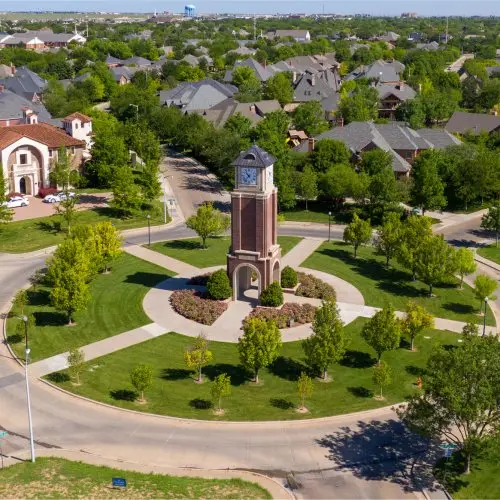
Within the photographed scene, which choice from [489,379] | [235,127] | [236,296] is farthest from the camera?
[235,127]

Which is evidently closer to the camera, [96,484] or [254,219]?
[96,484]

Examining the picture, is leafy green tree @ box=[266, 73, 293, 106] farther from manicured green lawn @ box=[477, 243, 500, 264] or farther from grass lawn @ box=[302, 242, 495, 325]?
manicured green lawn @ box=[477, 243, 500, 264]

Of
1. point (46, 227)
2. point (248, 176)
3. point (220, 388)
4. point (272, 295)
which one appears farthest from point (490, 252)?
point (46, 227)

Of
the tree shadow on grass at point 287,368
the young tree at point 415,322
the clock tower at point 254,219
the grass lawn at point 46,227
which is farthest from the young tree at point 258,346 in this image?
the grass lawn at point 46,227

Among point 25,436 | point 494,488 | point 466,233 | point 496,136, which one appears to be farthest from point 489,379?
point 496,136

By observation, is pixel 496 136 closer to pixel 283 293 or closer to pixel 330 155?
pixel 330 155

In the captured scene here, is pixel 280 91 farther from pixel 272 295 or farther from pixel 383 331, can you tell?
pixel 383 331

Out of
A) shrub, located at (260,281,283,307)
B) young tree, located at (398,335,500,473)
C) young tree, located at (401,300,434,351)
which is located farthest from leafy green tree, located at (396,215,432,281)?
young tree, located at (398,335,500,473)
